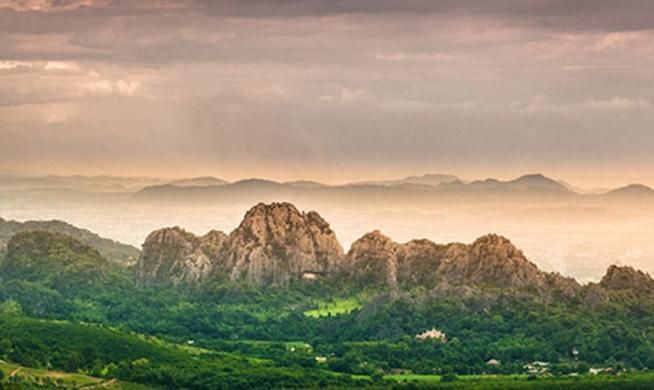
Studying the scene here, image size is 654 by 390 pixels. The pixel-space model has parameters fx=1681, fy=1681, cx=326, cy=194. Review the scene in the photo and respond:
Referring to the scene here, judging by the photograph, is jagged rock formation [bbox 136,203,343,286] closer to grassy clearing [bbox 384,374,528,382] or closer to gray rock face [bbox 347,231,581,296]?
gray rock face [bbox 347,231,581,296]

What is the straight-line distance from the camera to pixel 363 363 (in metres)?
96.9

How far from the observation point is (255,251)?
132000 mm

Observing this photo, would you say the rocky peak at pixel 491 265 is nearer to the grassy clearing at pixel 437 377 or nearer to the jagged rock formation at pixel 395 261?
the jagged rock formation at pixel 395 261

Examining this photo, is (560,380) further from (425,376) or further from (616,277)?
(616,277)

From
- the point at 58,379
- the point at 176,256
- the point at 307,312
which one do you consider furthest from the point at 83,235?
the point at 58,379

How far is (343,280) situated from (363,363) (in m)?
35.6

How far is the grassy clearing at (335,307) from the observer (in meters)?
123

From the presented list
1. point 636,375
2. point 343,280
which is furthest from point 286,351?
point 343,280

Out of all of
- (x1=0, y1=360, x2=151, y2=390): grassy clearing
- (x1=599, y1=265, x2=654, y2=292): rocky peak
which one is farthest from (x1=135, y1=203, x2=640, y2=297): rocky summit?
(x1=0, y1=360, x2=151, y2=390): grassy clearing

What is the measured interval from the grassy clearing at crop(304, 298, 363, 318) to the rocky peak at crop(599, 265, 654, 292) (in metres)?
18.6

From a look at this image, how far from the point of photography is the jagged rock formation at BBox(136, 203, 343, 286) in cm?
13238

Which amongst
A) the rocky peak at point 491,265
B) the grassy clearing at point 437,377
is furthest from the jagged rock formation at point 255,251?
the grassy clearing at point 437,377

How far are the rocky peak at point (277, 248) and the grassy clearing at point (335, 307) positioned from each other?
622 cm

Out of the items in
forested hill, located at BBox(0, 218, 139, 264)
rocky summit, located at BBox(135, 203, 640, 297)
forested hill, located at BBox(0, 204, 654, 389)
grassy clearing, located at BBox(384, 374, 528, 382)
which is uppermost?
forested hill, located at BBox(0, 218, 139, 264)
